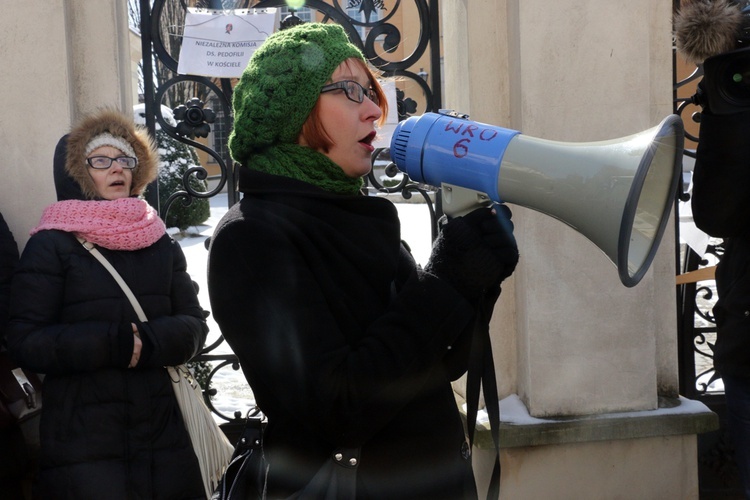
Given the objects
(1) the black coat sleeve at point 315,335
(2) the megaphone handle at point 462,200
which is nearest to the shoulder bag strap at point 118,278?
(1) the black coat sleeve at point 315,335

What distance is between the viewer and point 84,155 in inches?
124

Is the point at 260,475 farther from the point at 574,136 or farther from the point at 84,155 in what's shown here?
the point at 574,136

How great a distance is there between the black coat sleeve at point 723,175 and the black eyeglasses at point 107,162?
1.95 metres

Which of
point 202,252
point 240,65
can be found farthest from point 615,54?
point 202,252

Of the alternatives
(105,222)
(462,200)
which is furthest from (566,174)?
(105,222)

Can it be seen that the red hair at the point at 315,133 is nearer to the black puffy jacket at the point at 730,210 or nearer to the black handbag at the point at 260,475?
the black handbag at the point at 260,475

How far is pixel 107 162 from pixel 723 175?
206 cm

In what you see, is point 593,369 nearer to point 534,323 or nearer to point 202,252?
point 534,323

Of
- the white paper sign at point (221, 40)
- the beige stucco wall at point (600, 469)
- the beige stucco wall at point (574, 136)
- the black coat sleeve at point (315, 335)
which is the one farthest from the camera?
the white paper sign at point (221, 40)

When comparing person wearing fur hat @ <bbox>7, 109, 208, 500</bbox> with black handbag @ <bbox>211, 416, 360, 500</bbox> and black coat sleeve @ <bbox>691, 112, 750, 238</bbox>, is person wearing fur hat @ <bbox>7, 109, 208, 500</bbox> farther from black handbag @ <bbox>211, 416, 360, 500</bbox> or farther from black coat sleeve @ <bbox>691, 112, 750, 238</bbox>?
black coat sleeve @ <bbox>691, 112, 750, 238</bbox>

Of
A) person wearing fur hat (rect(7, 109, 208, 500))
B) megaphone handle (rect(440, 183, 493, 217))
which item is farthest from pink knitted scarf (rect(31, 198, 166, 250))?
megaphone handle (rect(440, 183, 493, 217))

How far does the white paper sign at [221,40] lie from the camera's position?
384cm

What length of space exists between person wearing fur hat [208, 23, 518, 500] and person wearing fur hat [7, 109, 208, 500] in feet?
4.29

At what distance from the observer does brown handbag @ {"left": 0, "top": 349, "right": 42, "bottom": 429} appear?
122 inches
